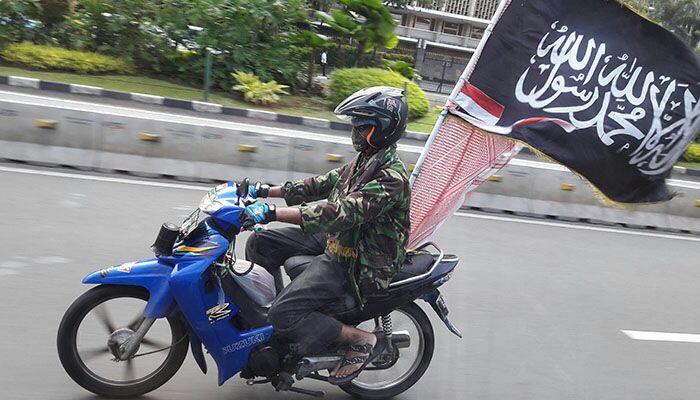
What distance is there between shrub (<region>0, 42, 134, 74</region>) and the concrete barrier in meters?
7.37

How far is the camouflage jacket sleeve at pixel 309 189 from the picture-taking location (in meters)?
4.06

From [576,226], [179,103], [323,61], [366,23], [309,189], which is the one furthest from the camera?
[323,61]

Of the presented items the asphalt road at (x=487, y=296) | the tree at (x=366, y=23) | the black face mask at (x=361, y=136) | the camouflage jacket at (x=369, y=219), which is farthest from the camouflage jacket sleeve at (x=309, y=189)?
the tree at (x=366, y=23)

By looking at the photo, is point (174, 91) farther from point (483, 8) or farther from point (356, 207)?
point (483, 8)

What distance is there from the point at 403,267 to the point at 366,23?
47.0ft

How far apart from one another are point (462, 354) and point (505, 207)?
14.1 feet

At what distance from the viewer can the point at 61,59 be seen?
15266 mm

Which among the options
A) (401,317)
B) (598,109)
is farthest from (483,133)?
(401,317)

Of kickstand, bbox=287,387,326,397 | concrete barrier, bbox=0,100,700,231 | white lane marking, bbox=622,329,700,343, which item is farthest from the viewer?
concrete barrier, bbox=0,100,700,231

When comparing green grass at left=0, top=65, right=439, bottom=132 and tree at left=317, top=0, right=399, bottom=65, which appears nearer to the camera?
green grass at left=0, top=65, right=439, bottom=132

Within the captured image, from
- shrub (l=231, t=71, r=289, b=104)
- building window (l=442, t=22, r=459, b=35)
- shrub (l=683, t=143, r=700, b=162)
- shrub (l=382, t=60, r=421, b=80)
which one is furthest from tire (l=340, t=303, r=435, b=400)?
building window (l=442, t=22, r=459, b=35)

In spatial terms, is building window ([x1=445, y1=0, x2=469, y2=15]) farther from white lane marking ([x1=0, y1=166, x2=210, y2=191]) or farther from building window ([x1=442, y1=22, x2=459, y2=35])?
white lane marking ([x1=0, y1=166, x2=210, y2=191])

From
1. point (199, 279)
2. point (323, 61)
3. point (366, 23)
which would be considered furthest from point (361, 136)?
point (323, 61)

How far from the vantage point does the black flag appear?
4191mm
